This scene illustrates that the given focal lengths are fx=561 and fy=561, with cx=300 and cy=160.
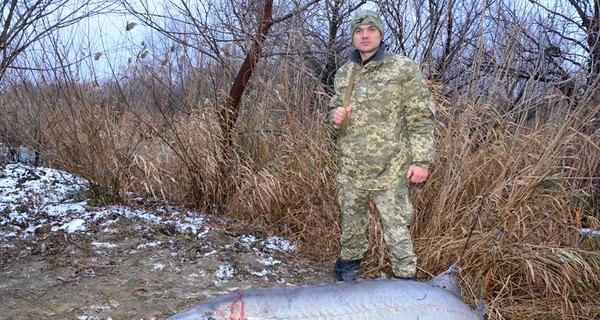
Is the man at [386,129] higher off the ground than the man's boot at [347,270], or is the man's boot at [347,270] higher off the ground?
the man at [386,129]

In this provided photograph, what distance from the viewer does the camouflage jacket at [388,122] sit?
3.32m

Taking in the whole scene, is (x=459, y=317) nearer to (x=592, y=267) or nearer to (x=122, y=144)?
(x=592, y=267)

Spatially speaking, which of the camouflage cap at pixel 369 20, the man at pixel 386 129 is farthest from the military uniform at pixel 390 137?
the camouflage cap at pixel 369 20

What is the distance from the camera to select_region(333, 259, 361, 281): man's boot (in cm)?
375

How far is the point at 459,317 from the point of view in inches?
102

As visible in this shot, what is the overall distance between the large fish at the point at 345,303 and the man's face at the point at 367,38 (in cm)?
142

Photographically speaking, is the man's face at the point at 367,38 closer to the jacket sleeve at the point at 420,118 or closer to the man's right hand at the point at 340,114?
the jacket sleeve at the point at 420,118

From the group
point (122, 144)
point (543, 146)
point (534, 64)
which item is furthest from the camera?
point (122, 144)

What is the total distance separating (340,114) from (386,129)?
0.30 meters

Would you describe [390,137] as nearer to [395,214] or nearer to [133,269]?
[395,214]

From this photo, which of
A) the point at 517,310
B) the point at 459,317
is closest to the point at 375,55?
the point at 459,317

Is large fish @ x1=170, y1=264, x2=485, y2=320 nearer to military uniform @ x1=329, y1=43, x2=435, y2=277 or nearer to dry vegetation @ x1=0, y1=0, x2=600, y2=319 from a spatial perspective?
military uniform @ x1=329, y1=43, x2=435, y2=277

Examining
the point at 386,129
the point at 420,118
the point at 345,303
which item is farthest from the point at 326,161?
the point at 345,303

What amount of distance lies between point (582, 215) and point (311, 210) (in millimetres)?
2078
